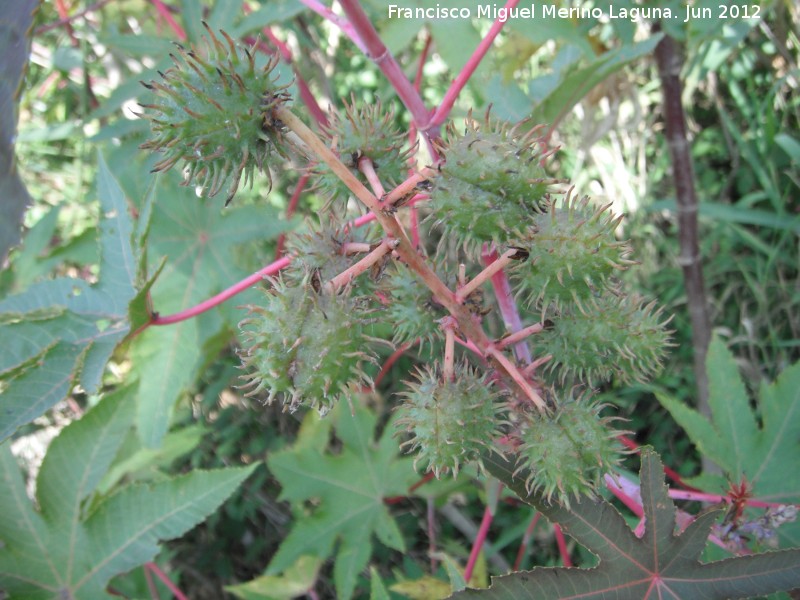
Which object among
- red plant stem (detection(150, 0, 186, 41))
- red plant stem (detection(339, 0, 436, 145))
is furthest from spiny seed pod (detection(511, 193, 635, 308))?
red plant stem (detection(150, 0, 186, 41))

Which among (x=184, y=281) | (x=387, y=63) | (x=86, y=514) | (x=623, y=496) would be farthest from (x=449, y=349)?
(x=184, y=281)

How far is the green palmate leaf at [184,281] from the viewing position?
2.09 metres

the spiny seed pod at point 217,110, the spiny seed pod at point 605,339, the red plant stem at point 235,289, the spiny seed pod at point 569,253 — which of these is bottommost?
the spiny seed pod at point 605,339

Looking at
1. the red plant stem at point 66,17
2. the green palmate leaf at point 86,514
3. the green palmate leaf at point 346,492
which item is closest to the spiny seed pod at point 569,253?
the green palmate leaf at point 86,514

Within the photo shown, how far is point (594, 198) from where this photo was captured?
362cm

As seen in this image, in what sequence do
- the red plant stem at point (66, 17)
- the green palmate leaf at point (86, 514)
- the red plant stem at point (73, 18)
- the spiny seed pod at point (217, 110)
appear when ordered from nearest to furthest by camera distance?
the spiny seed pod at point (217, 110) → the green palmate leaf at point (86, 514) → the red plant stem at point (73, 18) → the red plant stem at point (66, 17)

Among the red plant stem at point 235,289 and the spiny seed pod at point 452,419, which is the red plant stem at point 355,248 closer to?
the red plant stem at point 235,289

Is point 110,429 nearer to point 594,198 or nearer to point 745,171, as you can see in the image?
point 594,198

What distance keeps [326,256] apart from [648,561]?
0.85 m

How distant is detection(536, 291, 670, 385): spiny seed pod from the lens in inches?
48.9

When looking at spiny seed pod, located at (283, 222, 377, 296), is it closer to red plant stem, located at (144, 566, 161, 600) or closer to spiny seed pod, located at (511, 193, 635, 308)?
spiny seed pod, located at (511, 193, 635, 308)

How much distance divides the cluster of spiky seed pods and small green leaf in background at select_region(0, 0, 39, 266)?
23 cm

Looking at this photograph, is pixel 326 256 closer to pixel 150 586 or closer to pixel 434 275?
pixel 434 275

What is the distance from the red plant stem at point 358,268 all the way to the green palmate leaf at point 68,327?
655 mm
